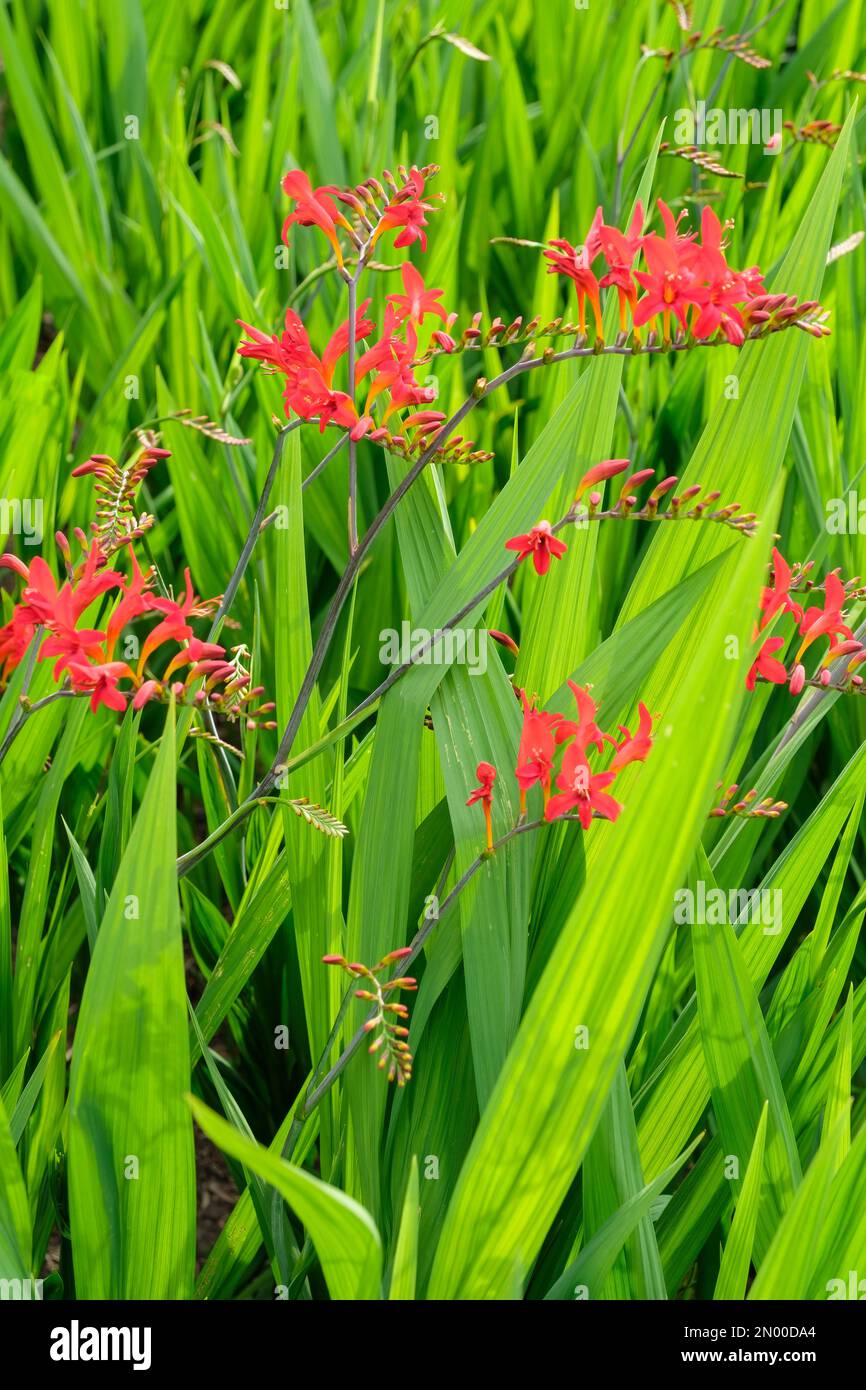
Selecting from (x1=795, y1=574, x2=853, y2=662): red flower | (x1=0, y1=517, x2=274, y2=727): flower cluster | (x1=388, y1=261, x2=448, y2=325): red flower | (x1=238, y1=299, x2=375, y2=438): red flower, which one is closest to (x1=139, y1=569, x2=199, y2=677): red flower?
(x1=0, y1=517, x2=274, y2=727): flower cluster

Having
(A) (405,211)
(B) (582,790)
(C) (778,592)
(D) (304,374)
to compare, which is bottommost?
(B) (582,790)

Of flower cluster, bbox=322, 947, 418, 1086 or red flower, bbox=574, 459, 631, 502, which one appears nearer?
flower cluster, bbox=322, 947, 418, 1086

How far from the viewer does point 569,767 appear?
0.58 meters

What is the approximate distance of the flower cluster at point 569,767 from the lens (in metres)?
0.57

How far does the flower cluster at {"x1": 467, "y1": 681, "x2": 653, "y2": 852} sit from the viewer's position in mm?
574

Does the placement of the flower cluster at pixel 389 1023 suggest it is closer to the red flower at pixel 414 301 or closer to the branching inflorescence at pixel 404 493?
the branching inflorescence at pixel 404 493

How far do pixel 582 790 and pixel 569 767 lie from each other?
0.02 meters

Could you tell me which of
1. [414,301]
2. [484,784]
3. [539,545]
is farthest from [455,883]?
[414,301]

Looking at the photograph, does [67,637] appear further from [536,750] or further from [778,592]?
[778,592]

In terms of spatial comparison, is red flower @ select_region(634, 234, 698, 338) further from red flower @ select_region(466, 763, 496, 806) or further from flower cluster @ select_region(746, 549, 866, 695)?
red flower @ select_region(466, 763, 496, 806)

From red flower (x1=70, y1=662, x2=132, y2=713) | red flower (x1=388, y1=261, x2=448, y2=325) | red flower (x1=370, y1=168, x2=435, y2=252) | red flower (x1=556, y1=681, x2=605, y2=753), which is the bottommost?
red flower (x1=556, y1=681, x2=605, y2=753)

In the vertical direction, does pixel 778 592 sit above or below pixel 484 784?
above

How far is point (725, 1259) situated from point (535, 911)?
0.70 ft
